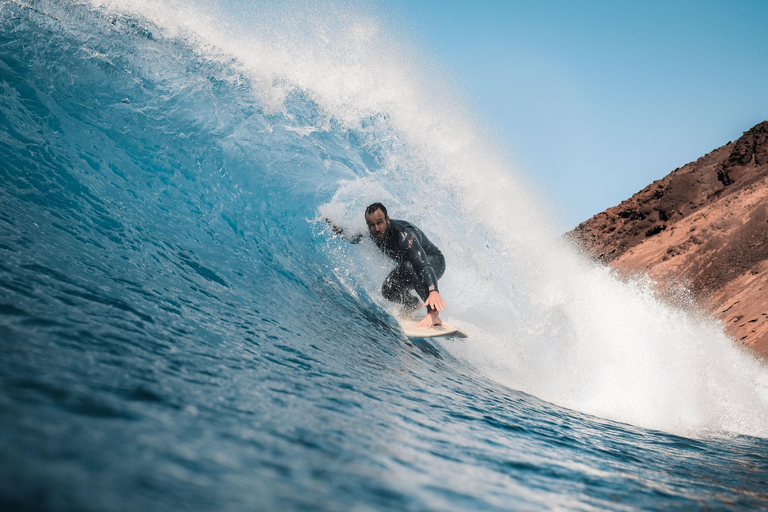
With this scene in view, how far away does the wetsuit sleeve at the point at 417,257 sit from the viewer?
16.7 feet

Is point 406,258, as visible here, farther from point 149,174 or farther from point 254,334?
point 149,174

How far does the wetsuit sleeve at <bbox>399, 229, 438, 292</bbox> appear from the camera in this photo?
16.7 ft

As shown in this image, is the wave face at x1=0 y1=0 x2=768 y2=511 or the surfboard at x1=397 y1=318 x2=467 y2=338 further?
the surfboard at x1=397 y1=318 x2=467 y2=338

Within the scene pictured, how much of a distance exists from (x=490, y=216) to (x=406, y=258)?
13.1 feet

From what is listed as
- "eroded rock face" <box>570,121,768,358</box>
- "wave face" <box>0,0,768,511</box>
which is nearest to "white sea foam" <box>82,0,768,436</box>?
"wave face" <box>0,0,768,511</box>

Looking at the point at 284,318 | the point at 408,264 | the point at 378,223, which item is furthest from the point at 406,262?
the point at 284,318

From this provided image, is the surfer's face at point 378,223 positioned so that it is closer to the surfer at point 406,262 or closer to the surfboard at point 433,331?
the surfer at point 406,262

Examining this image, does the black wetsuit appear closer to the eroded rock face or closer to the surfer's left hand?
the surfer's left hand

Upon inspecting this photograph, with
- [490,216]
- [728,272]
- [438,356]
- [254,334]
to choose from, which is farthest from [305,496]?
[728,272]

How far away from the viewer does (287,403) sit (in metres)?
2.15

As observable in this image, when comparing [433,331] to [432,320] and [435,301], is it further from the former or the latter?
[435,301]

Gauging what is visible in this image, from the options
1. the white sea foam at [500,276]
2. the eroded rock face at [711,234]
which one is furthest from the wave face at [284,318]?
the eroded rock face at [711,234]

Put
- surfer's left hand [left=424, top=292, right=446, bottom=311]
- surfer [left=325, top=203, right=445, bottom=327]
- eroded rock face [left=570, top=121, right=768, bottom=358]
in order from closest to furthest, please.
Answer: surfer's left hand [left=424, top=292, right=446, bottom=311] → surfer [left=325, top=203, right=445, bottom=327] → eroded rock face [left=570, top=121, right=768, bottom=358]

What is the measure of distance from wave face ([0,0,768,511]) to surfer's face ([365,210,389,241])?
1.03 meters
